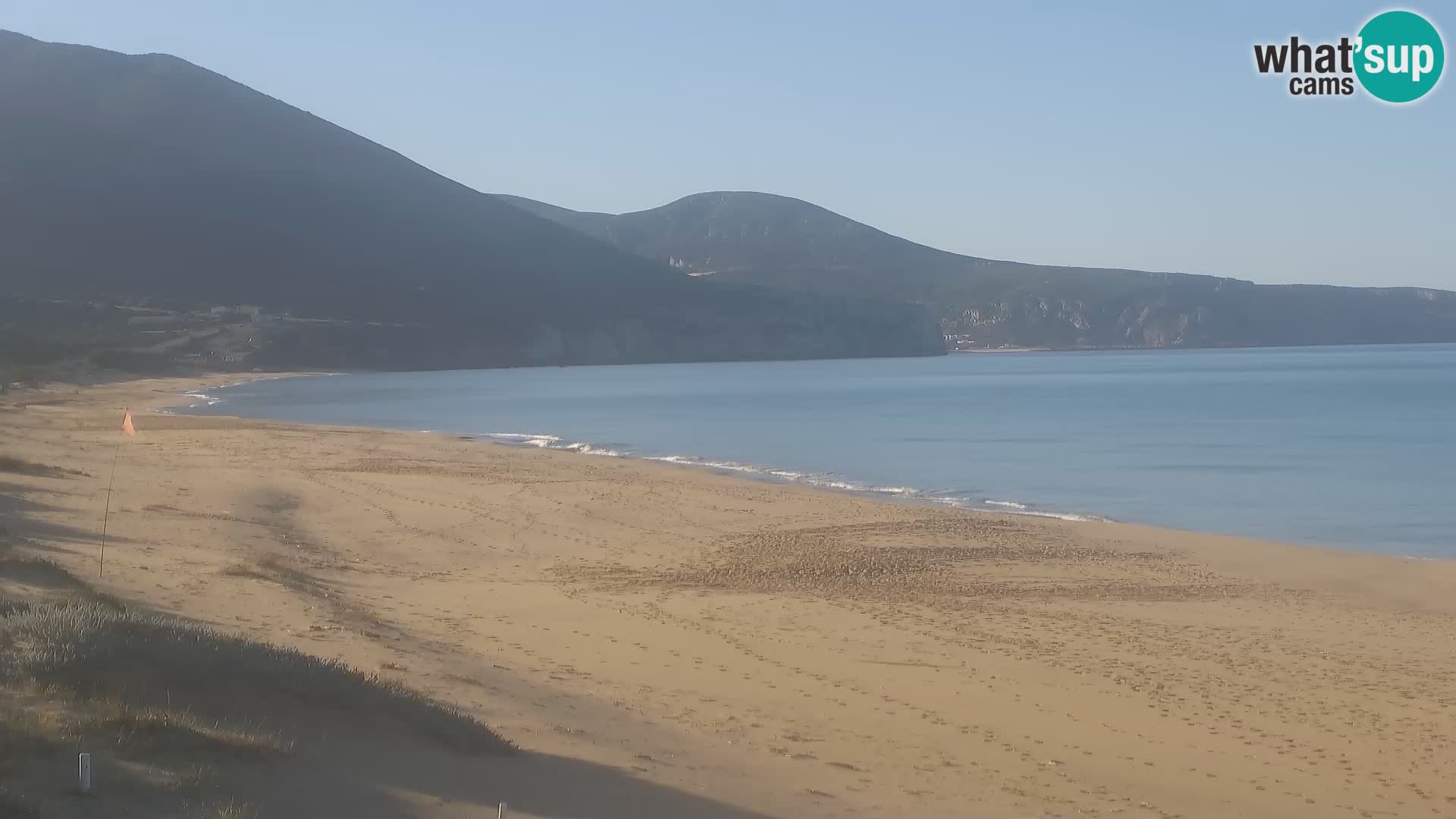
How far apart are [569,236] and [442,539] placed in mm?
165989

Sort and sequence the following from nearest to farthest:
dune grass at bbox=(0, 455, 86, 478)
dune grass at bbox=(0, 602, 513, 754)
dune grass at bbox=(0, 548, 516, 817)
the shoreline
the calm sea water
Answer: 1. dune grass at bbox=(0, 548, 516, 817)
2. dune grass at bbox=(0, 602, 513, 754)
3. dune grass at bbox=(0, 455, 86, 478)
4. the shoreline
5. the calm sea water

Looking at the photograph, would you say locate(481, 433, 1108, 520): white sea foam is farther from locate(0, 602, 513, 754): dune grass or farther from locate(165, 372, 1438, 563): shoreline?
locate(0, 602, 513, 754): dune grass

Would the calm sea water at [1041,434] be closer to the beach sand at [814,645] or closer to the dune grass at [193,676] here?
the beach sand at [814,645]

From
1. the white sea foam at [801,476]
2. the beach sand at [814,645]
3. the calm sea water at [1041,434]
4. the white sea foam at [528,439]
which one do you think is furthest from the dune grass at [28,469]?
the white sea foam at [528,439]

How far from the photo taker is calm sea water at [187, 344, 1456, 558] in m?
Answer: 25.5

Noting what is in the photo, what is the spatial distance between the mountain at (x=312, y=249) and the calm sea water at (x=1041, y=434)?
1114 inches

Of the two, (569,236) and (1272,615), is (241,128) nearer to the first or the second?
(569,236)

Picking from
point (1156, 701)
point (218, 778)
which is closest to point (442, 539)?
Result: point (1156, 701)

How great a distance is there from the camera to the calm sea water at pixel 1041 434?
25469 millimetres

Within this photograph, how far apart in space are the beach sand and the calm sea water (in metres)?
5.06

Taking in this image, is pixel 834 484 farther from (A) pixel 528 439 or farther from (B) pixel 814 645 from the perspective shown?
(B) pixel 814 645

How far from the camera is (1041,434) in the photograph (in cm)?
4553

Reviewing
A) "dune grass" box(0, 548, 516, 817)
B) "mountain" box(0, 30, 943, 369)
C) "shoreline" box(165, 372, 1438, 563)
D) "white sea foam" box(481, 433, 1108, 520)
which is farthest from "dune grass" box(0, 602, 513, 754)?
"mountain" box(0, 30, 943, 369)

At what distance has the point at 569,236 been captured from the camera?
180250 millimetres
